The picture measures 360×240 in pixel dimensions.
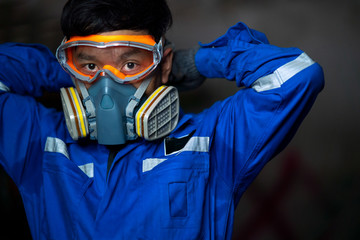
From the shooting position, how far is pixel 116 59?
151 centimetres

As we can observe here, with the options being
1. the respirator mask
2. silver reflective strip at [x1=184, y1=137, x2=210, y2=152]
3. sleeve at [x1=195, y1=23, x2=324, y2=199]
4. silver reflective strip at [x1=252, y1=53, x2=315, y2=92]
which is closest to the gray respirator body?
the respirator mask

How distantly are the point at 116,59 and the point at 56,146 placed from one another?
41 cm

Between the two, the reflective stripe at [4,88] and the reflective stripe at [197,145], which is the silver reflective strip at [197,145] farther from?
the reflective stripe at [4,88]

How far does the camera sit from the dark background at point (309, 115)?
2441 mm

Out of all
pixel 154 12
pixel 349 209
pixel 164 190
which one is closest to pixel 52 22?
pixel 154 12

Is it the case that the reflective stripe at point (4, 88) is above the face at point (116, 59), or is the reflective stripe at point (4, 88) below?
below

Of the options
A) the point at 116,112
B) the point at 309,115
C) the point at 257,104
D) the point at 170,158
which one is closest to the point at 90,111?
the point at 116,112

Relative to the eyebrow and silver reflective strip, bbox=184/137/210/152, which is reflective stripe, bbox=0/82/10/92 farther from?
silver reflective strip, bbox=184/137/210/152

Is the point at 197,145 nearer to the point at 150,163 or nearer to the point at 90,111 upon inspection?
the point at 150,163

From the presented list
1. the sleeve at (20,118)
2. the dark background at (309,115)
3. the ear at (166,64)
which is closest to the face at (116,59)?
the ear at (166,64)

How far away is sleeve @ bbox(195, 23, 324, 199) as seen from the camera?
4.53 feet

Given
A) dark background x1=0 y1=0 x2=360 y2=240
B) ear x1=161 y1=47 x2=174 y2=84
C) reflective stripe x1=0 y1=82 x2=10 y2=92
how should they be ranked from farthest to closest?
dark background x1=0 y1=0 x2=360 y2=240, ear x1=161 y1=47 x2=174 y2=84, reflective stripe x1=0 y1=82 x2=10 y2=92

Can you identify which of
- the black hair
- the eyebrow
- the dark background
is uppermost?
the black hair

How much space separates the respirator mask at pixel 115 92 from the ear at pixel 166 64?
127mm
